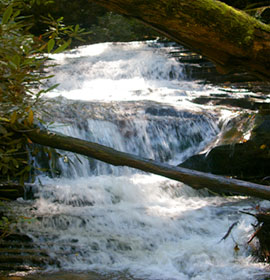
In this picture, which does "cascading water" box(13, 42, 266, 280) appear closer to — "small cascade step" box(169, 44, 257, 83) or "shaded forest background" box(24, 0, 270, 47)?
"small cascade step" box(169, 44, 257, 83)

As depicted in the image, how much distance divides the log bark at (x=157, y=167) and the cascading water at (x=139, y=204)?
0.79 ft

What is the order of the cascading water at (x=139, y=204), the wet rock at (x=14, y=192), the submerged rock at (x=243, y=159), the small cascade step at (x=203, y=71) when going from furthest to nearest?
1. the small cascade step at (x=203, y=71)
2. the submerged rock at (x=243, y=159)
3. the wet rock at (x=14, y=192)
4. the cascading water at (x=139, y=204)

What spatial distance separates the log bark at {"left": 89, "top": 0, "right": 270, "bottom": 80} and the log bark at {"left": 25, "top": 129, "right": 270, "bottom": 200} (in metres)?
0.81

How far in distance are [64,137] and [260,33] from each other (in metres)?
1.58

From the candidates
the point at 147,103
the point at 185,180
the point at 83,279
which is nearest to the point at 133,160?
the point at 185,180

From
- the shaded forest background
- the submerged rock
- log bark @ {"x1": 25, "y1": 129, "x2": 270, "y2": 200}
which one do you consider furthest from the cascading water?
the shaded forest background

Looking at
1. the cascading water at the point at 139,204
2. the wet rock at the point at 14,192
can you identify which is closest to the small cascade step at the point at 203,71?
the cascading water at the point at 139,204

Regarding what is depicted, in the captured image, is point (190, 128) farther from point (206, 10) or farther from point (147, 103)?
point (206, 10)

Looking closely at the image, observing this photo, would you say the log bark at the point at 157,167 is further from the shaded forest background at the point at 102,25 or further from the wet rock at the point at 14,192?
the shaded forest background at the point at 102,25

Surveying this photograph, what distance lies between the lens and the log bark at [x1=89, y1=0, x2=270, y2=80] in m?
2.81

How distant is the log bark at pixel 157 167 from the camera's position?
9.69 feet

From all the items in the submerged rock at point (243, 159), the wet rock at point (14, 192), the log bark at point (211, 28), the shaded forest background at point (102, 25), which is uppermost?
the shaded forest background at point (102, 25)

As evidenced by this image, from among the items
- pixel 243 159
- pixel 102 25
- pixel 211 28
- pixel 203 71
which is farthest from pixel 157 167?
pixel 102 25

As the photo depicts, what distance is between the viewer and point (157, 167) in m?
3.00
